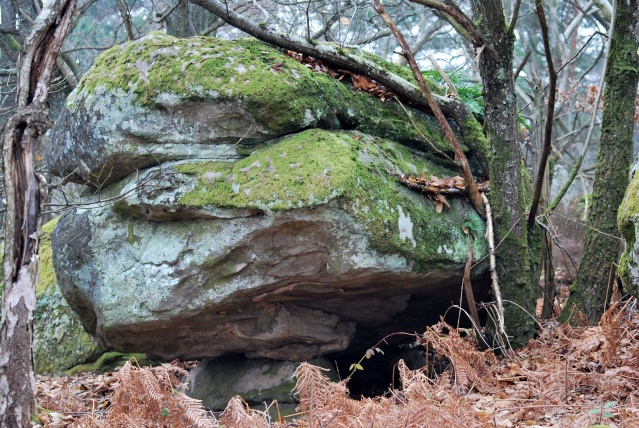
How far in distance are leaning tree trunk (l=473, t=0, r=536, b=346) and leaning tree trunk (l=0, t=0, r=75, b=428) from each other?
3579mm

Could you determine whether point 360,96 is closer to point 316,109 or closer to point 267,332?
point 316,109

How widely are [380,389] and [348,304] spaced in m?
1.47

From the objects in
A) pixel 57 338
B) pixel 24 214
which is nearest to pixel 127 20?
pixel 57 338

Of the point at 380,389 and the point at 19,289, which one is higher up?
the point at 19,289

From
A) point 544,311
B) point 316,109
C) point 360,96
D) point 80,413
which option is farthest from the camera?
point 544,311

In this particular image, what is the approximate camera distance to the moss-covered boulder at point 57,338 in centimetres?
782

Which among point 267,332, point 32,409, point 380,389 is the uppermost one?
point 32,409

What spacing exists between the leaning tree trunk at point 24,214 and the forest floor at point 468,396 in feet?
1.89

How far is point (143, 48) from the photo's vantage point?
575 centimetres

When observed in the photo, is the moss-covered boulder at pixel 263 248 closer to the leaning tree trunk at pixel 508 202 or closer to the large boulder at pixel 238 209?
the large boulder at pixel 238 209

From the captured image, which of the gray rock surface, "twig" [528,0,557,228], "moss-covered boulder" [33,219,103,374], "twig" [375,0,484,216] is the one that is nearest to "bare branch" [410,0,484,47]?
"twig" [375,0,484,216]

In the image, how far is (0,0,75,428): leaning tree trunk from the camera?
11.2 ft

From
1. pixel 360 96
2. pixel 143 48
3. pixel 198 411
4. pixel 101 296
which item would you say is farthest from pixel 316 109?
pixel 198 411

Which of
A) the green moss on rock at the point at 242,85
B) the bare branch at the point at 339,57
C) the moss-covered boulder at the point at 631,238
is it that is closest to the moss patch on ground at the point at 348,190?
the green moss on rock at the point at 242,85
